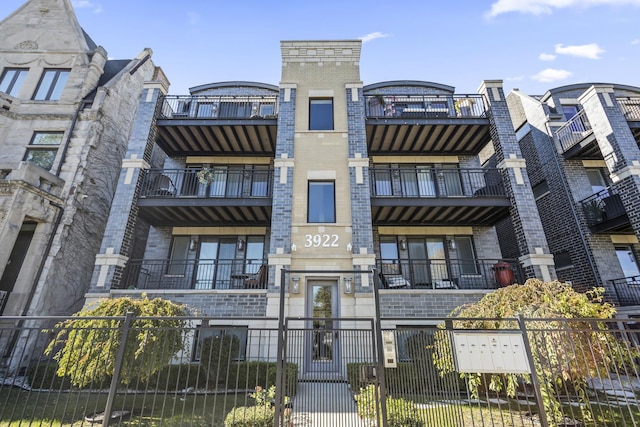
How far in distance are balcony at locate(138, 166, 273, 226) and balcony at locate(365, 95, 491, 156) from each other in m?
5.06

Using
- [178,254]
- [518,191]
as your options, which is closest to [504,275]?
[518,191]

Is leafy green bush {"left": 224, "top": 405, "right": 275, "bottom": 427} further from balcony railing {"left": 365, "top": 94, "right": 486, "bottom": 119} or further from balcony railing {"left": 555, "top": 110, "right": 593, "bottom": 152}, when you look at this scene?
balcony railing {"left": 555, "top": 110, "right": 593, "bottom": 152}

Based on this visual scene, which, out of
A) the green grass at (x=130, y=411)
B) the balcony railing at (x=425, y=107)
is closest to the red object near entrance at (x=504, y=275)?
the balcony railing at (x=425, y=107)

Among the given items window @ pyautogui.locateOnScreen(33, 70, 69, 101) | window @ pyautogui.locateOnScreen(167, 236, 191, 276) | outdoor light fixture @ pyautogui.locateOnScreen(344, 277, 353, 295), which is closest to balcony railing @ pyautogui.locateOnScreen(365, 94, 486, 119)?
outdoor light fixture @ pyautogui.locateOnScreen(344, 277, 353, 295)

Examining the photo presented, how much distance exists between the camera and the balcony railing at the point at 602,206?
36.2 feet

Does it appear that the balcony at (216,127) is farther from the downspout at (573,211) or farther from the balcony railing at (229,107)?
the downspout at (573,211)

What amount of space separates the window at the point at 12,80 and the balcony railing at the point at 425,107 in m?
14.9

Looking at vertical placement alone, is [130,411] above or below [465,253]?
below

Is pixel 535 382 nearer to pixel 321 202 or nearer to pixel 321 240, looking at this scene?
pixel 321 240

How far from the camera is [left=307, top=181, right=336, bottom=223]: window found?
35.1ft

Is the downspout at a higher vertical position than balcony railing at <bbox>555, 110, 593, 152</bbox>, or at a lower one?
lower

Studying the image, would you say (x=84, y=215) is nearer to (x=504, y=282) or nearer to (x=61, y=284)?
(x=61, y=284)

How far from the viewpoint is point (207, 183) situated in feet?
38.3

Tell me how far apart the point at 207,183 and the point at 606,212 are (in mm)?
15401
